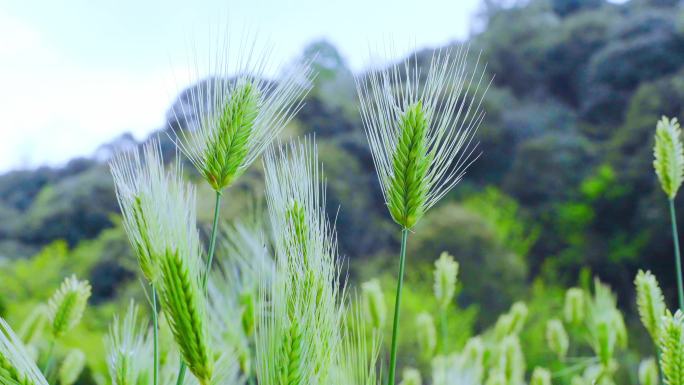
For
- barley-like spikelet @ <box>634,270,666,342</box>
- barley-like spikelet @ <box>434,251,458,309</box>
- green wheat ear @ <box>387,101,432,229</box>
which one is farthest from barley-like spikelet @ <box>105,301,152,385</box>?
barley-like spikelet @ <box>634,270,666,342</box>

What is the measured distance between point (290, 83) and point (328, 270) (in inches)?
10.1

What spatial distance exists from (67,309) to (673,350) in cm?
74

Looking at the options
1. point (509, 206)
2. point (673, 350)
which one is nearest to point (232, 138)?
point (673, 350)

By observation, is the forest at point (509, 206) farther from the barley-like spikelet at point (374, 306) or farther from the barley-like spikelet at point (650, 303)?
the barley-like spikelet at point (650, 303)

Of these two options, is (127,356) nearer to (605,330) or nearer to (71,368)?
(71,368)

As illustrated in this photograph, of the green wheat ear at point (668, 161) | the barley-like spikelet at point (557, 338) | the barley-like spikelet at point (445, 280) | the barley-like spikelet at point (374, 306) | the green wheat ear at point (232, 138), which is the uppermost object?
the green wheat ear at point (668, 161)

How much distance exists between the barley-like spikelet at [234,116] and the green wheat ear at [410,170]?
119 millimetres

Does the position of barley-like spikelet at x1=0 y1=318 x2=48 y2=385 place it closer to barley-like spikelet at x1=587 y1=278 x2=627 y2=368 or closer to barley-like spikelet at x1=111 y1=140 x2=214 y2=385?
barley-like spikelet at x1=111 y1=140 x2=214 y2=385

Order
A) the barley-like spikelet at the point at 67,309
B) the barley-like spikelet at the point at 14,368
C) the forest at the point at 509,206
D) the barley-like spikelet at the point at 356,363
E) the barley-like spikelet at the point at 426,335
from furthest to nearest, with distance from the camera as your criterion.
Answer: the forest at the point at 509,206 < the barley-like spikelet at the point at 426,335 < the barley-like spikelet at the point at 67,309 < the barley-like spikelet at the point at 356,363 < the barley-like spikelet at the point at 14,368

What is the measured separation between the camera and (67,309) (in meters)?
0.93

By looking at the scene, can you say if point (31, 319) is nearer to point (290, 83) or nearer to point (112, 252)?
point (290, 83)

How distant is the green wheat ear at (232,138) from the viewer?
2.35 ft

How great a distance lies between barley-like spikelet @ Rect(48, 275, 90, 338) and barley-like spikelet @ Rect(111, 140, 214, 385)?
26 centimetres

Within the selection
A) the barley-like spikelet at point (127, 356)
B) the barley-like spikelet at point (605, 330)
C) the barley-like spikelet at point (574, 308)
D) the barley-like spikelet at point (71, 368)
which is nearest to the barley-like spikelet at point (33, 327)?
the barley-like spikelet at point (71, 368)
